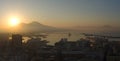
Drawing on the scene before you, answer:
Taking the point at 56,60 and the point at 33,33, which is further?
the point at 33,33

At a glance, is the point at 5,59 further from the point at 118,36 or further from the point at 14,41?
the point at 118,36

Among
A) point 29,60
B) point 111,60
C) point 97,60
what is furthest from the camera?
point 97,60

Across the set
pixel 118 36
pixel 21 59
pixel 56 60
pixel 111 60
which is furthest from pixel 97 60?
pixel 118 36

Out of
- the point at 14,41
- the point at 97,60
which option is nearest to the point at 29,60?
the point at 97,60

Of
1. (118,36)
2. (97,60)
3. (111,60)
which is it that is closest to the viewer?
(111,60)

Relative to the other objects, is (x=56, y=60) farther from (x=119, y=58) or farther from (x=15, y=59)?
(x=119, y=58)

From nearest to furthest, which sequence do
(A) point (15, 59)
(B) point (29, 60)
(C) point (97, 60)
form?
(A) point (15, 59)
(B) point (29, 60)
(C) point (97, 60)

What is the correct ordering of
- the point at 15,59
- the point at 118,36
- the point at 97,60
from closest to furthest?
the point at 15,59 → the point at 97,60 → the point at 118,36

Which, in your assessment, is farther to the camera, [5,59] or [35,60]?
[35,60]
